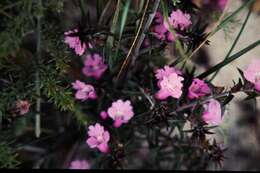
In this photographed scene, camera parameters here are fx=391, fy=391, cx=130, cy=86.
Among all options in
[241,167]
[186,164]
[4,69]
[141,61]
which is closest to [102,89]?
[141,61]

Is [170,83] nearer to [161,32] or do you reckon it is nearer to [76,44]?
[161,32]

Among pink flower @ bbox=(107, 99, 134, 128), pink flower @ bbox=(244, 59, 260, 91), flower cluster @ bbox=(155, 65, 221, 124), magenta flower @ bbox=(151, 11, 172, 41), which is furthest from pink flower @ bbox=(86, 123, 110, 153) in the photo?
pink flower @ bbox=(244, 59, 260, 91)

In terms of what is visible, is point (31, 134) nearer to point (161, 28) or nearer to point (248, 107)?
point (161, 28)

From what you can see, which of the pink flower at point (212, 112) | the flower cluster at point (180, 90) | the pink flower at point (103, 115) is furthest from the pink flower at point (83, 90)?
the pink flower at point (212, 112)

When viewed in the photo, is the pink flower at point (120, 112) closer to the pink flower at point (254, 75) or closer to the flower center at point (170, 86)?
the flower center at point (170, 86)

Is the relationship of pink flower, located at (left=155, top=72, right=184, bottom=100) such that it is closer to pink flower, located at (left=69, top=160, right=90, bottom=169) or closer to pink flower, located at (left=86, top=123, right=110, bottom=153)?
pink flower, located at (left=86, top=123, right=110, bottom=153)
